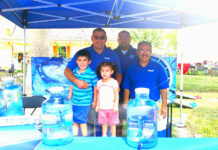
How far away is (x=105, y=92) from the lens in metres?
2.21

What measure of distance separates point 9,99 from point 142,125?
3.03ft

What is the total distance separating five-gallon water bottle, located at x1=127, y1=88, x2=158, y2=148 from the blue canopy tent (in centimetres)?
153

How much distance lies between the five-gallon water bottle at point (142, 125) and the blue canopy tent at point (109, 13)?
1534 millimetres

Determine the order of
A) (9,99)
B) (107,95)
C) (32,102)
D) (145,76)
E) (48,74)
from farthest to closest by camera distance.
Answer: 1. (48,74)
2. (32,102)
3. (145,76)
4. (107,95)
5. (9,99)

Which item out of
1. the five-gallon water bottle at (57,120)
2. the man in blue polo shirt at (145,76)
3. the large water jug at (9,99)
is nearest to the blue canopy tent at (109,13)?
→ the man in blue polo shirt at (145,76)

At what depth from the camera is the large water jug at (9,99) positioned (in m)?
1.31

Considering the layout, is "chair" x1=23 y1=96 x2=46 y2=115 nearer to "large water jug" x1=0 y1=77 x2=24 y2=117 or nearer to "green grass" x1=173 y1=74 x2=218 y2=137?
"large water jug" x1=0 y1=77 x2=24 y2=117

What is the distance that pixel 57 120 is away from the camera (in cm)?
109


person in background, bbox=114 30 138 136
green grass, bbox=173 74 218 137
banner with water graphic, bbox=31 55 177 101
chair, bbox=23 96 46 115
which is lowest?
green grass, bbox=173 74 218 137

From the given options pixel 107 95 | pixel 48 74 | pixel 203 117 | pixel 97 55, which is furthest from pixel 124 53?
pixel 203 117

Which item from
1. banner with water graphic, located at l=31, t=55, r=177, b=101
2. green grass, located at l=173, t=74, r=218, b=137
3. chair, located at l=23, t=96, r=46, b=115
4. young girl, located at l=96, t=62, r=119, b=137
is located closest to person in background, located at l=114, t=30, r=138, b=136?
young girl, located at l=96, t=62, r=119, b=137

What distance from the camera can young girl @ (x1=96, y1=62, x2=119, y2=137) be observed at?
221 cm

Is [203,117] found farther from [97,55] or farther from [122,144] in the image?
[122,144]

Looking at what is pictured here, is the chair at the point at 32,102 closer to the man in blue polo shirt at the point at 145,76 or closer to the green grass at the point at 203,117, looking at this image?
the man in blue polo shirt at the point at 145,76
